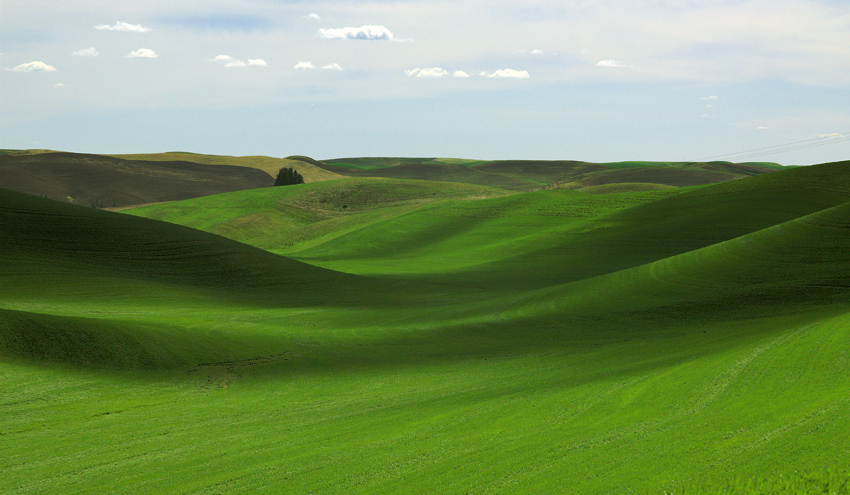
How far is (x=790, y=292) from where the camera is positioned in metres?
25.8

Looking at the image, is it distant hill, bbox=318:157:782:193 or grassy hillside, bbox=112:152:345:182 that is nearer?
distant hill, bbox=318:157:782:193

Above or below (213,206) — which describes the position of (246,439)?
below

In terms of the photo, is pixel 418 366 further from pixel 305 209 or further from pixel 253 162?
pixel 253 162

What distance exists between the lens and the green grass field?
30.2 ft

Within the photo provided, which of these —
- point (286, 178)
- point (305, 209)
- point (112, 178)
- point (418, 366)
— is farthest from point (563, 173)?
point (418, 366)

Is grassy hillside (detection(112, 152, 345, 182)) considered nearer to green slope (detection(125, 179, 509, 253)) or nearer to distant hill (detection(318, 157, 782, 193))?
distant hill (detection(318, 157, 782, 193))

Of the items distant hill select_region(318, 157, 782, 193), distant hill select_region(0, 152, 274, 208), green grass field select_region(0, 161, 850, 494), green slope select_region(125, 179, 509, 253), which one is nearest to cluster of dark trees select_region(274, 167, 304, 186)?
green slope select_region(125, 179, 509, 253)

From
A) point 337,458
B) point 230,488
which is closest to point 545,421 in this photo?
point 337,458

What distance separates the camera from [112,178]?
122 m

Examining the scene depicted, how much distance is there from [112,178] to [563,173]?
10145cm

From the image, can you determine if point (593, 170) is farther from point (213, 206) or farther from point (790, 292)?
point (790, 292)

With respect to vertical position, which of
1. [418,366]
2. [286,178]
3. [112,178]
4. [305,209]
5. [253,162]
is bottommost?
[418,366]

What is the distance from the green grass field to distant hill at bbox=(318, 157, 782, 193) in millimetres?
84007

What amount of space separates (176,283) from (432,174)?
128507mm
